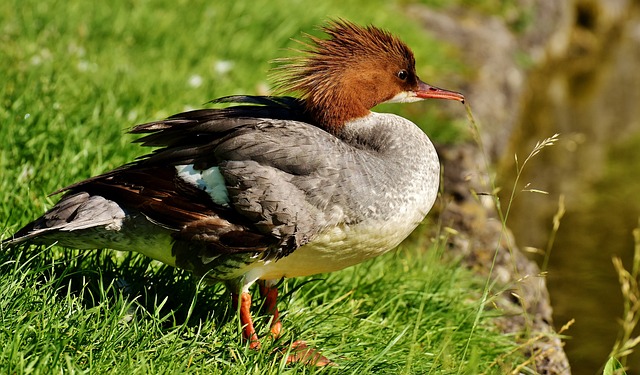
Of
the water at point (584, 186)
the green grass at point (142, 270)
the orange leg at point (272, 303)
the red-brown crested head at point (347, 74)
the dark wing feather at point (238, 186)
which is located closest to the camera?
the green grass at point (142, 270)

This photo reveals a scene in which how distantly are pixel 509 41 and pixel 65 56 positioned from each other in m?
6.22

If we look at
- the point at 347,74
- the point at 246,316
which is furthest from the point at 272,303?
the point at 347,74

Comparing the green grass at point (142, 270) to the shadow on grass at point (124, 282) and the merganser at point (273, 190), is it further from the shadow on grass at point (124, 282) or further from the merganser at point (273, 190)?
the merganser at point (273, 190)

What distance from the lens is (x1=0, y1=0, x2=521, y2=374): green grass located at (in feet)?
9.91

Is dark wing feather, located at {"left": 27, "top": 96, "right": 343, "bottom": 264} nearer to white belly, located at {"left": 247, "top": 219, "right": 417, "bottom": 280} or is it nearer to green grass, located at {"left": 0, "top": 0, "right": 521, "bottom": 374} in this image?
white belly, located at {"left": 247, "top": 219, "right": 417, "bottom": 280}

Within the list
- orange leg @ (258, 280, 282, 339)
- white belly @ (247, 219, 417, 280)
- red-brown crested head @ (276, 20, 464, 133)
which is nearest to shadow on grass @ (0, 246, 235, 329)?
orange leg @ (258, 280, 282, 339)

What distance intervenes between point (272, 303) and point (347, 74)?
3.09ft

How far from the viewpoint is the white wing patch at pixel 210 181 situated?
330cm

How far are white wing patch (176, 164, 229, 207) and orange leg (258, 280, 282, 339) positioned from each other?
510 millimetres

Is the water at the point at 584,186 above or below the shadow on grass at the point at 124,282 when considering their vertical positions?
below

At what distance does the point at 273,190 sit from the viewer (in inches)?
127

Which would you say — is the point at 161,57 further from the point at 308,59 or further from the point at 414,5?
the point at 414,5

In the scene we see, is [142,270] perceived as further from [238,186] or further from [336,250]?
[336,250]

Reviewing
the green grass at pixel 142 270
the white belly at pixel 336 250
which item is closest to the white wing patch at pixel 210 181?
the white belly at pixel 336 250
